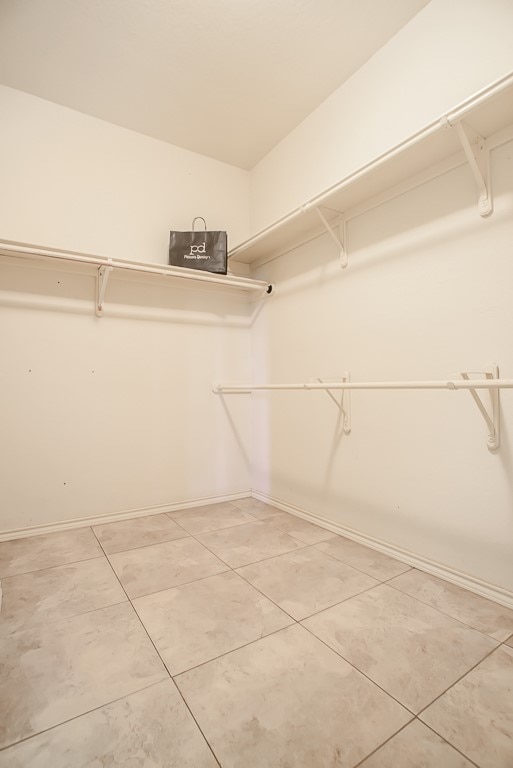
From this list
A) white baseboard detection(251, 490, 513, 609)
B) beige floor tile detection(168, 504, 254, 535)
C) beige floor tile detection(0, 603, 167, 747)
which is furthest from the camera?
beige floor tile detection(168, 504, 254, 535)

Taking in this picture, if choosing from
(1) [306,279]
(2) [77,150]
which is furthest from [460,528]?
(2) [77,150]

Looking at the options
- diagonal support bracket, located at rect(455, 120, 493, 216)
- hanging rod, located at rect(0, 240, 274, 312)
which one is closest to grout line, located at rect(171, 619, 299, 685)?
diagonal support bracket, located at rect(455, 120, 493, 216)

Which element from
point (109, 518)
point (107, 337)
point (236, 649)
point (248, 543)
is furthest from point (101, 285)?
point (236, 649)

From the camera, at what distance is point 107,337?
229 cm

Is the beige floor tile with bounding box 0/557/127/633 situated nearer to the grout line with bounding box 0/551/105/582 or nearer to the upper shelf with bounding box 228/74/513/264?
the grout line with bounding box 0/551/105/582

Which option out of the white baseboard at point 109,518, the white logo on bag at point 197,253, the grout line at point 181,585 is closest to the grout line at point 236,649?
the grout line at point 181,585

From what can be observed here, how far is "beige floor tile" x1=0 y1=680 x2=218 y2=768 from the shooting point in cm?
79

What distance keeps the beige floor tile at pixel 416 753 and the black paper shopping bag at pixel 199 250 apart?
7.25 feet

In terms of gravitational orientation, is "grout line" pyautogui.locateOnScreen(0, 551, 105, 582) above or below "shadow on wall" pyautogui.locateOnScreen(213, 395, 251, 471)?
below

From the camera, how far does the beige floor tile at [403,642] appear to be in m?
1.00

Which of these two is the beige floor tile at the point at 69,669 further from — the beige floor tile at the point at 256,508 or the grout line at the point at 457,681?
the beige floor tile at the point at 256,508

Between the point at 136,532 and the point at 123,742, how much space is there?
1.32m

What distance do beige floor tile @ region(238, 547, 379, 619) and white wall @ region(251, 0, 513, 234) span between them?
1.84 meters

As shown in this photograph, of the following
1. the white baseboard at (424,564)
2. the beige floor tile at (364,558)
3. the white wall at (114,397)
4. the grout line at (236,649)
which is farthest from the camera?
the white wall at (114,397)
